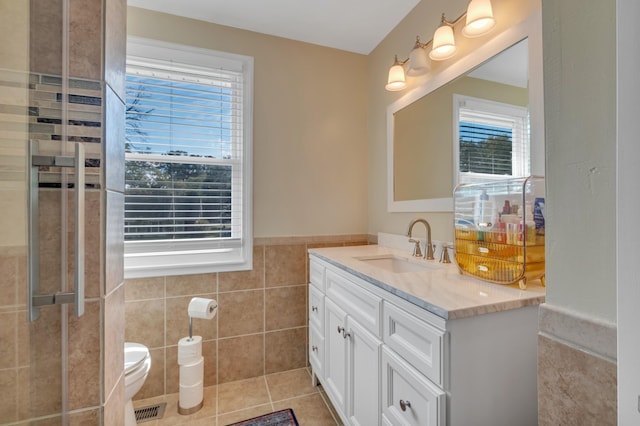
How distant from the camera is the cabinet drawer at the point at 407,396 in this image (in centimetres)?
82

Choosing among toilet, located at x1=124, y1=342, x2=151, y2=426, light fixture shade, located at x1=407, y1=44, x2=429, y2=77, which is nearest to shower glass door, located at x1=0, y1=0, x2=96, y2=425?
toilet, located at x1=124, y1=342, x2=151, y2=426

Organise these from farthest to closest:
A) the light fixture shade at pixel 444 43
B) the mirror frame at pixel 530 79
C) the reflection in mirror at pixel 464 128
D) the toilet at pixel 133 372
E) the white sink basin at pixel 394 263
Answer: the white sink basin at pixel 394 263 → the light fixture shade at pixel 444 43 → the toilet at pixel 133 372 → the reflection in mirror at pixel 464 128 → the mirror frame at pixel 530 79

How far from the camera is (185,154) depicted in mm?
1952

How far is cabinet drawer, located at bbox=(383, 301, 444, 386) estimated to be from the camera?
825 millimetres

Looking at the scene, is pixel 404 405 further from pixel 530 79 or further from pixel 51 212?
pixel 530 79

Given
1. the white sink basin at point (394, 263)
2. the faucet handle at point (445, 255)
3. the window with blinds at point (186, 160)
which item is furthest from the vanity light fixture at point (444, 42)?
the window with blinds at point (186, 160)

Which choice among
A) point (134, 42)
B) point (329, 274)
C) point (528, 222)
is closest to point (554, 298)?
point (528, 222)

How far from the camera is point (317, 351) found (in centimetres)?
181

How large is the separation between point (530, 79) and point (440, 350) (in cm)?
110

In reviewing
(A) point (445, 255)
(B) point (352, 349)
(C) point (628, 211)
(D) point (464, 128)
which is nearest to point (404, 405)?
(B) point (352, 349)

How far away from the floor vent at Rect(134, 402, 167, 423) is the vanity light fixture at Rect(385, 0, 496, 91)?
2.47 meters

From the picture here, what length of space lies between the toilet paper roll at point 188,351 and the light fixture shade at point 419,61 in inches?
83.2

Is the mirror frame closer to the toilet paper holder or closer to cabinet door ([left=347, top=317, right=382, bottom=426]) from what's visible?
cabinet door ([left=347, top=317, right=382, bottom=426])

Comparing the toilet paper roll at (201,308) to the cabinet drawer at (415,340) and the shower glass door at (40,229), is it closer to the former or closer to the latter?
the shower glass door at (40,229)
